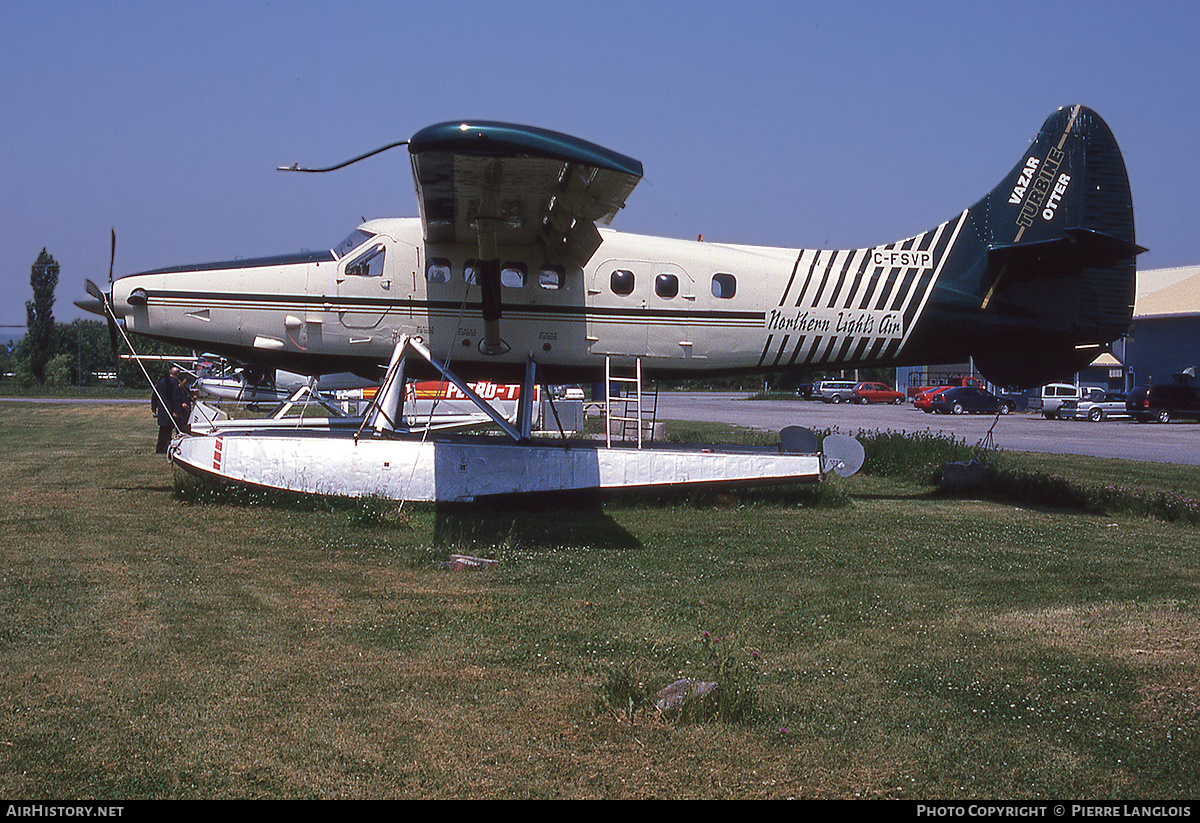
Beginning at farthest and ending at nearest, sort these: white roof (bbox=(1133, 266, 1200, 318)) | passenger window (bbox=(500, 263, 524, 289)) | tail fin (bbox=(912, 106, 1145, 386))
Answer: white roof (bbox=(1133, 266, 1200, 318)) → tail fin (bbox=(912, 106, 1145, 386)) → passenger window (bbox=(500, 263, 524, 289))

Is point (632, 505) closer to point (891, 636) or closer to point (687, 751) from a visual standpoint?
point (891, 636)

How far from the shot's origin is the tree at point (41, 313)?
80.4 metres

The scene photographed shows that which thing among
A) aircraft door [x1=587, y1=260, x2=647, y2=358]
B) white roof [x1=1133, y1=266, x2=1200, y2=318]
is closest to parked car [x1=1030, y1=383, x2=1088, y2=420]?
white roof [x1=1133, y1=266, x2=1200, y2=318]

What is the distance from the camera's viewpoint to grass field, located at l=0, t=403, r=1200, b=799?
4066mm

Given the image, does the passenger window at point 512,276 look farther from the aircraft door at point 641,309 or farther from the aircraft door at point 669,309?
the aircraft door at point 669,309

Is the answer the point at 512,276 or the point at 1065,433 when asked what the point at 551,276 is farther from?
the point at 1065,433

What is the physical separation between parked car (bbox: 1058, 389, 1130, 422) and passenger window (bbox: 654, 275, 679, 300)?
37442 mm

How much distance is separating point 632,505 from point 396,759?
317 inches

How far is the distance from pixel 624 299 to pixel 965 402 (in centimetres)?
3924

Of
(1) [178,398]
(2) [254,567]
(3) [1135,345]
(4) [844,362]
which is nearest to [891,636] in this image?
(2) [254,567]

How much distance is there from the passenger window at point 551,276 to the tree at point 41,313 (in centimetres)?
8089

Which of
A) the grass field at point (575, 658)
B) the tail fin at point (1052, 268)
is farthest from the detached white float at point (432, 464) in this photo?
the tail fin at point (1052, 268)

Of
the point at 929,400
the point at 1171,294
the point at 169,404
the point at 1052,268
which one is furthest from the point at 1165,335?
the point at 169,404

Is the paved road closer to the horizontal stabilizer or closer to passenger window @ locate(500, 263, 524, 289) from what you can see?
the horizontal stabilizer
